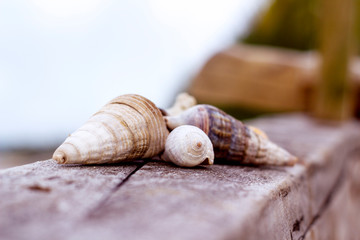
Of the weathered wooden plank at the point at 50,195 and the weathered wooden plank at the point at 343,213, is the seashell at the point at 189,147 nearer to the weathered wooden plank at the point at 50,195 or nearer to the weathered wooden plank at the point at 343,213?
the weathered wooden plank at the point at 50,195


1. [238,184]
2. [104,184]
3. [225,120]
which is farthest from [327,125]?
[104,184]

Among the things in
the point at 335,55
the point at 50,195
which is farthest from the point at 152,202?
the point at 335,55

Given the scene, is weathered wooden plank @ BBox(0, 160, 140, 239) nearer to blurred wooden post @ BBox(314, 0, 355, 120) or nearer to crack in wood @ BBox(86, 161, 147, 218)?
crack in wood @ BBox(86, 161, 147, 218)

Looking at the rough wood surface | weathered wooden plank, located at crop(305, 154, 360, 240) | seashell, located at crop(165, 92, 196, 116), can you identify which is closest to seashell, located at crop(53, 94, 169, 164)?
the rough wood surface

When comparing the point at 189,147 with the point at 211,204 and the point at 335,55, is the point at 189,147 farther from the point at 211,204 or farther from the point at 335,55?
the point at 335,55

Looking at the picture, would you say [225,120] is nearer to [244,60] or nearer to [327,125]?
[327,125]

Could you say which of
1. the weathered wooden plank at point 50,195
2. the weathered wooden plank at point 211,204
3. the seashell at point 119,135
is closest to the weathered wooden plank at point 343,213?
the weathered wooden plank at point 211,204

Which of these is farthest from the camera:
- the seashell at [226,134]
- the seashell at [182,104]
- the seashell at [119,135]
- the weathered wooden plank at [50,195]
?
the seashell at [182,104]
